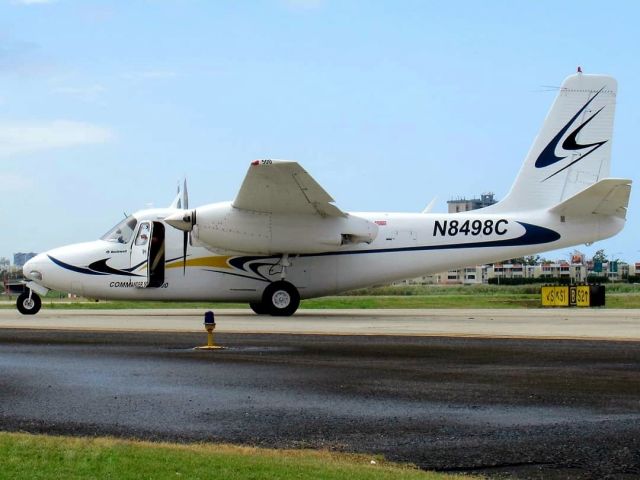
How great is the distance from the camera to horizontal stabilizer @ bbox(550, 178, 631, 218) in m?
28.2

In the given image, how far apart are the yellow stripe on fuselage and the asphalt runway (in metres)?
11.4

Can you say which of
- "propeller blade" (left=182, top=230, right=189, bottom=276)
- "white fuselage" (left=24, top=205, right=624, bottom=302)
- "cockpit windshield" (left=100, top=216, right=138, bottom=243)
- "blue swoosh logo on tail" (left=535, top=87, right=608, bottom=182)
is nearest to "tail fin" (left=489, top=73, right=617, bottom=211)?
"blue swoosh logo on tail" (left=535, top=87, right=608, bottom=182)

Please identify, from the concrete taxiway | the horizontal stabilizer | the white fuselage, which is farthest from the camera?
the white fuselage

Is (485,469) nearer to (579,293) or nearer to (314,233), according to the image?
(314,233)

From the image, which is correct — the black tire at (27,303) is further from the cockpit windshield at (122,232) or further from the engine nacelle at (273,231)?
the engine nacelle at (273,231)

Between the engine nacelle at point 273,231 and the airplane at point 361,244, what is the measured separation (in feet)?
0.14

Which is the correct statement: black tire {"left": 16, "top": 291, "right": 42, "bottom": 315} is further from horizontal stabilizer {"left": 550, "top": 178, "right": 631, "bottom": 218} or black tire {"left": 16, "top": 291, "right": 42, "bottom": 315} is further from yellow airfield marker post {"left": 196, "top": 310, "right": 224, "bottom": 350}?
horizontal stabilizer {"left": 550, "top": 178, "right": 631, "bottom": 218}

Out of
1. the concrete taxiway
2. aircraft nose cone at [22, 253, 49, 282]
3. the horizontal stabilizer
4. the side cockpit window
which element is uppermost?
the horizontal stabilizer

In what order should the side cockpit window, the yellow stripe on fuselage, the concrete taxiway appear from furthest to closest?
1. the yellow stripe on fuselage
2. the side cockpit window
3. the concrete taxiway

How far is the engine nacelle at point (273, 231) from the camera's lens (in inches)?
1127

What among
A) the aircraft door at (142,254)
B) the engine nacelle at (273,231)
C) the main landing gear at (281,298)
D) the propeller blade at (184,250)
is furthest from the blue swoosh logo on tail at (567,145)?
the aircraft door at (142,254)

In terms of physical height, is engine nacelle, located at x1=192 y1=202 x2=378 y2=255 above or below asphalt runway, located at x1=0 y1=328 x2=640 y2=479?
above

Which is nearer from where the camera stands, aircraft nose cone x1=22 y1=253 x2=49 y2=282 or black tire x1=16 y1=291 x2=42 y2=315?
aircraft nose cone x1=22 y1=253 x2=49 y2=282

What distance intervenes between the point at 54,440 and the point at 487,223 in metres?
22.8
